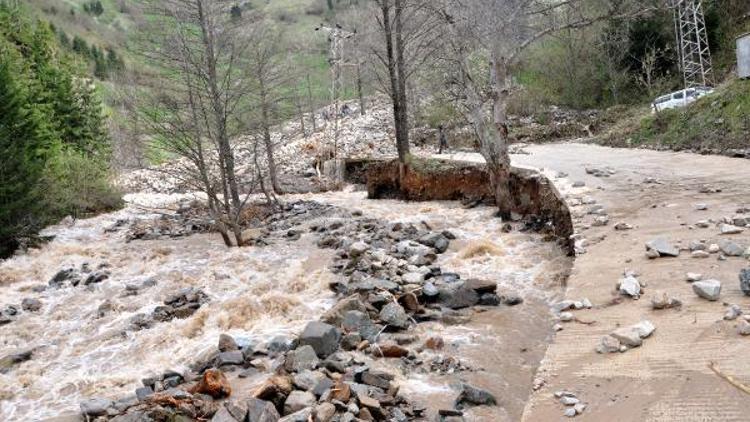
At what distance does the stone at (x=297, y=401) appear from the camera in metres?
5.18

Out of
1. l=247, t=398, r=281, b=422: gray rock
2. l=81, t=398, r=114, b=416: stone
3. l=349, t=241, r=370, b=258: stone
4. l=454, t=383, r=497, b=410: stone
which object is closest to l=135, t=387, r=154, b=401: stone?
l=81, t=398, r=114, b=416: stone

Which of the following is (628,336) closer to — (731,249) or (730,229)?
(731,249)

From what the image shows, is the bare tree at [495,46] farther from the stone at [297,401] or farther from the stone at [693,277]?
the stone at [297,401]

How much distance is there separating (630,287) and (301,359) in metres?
3.60

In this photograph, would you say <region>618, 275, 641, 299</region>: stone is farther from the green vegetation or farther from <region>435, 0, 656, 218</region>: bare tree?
the green vegetation

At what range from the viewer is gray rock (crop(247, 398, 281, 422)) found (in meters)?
4.95

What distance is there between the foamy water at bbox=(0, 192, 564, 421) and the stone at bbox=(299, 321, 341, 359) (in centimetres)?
107

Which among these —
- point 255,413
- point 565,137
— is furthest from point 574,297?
point 565,137

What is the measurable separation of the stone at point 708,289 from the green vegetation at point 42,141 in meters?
16.3

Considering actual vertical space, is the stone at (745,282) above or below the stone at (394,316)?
above

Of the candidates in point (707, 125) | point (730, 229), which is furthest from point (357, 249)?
point (707, 125)

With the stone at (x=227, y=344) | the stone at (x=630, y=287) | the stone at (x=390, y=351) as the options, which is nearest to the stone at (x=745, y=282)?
the stone at (x=630, y=287)

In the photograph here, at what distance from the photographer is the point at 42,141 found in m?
24.2

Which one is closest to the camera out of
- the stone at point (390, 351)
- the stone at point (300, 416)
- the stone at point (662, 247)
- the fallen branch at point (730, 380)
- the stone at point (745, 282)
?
the fallen branch at point (730, 380)
